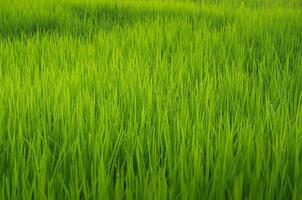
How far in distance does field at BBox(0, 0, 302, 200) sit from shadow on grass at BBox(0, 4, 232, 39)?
4cm

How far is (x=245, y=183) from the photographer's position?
900mm

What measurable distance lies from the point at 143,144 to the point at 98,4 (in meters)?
3.48

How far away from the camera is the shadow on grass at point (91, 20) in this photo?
3.32 meters

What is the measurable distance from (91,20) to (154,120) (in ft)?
8.67

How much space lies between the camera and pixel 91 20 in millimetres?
3662

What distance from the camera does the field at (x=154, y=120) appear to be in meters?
0.86

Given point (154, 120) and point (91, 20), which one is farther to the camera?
point (91, 20)

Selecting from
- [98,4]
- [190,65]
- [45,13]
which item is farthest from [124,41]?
[98,4]

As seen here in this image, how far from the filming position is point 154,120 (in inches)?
45.7

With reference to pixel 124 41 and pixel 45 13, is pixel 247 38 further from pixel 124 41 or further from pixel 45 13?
pixel 45 13

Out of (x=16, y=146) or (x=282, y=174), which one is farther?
(x=16, y=146)

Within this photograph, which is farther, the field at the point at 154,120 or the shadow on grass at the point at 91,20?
the shadow on grass at the point at 91,20

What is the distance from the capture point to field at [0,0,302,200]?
0.86 m

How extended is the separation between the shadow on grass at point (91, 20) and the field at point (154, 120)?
0.04 metres
